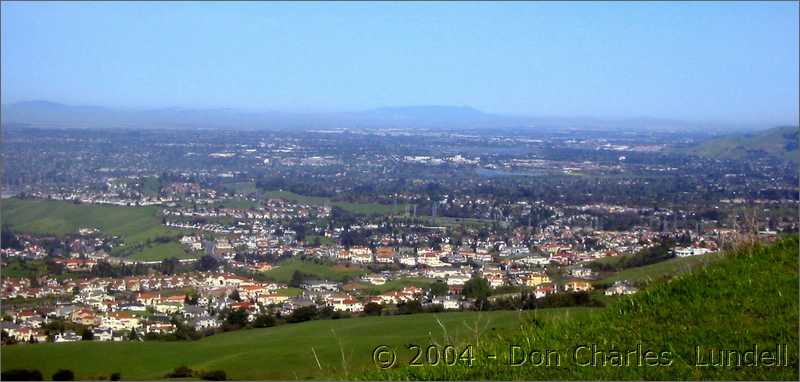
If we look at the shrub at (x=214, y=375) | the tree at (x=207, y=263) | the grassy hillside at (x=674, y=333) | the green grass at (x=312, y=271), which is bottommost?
the green grass at (x=312, y=271)

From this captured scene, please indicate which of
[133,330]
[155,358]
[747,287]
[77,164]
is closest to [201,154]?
[77,164]

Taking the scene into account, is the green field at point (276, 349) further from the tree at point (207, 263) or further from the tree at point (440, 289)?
the tree at point (207, 263)

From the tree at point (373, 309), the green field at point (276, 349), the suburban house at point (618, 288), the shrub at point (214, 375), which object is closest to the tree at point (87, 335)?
the green field at point (276, 349)

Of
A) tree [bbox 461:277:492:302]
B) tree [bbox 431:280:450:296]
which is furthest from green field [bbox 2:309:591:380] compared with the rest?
tree [bbox 431:280:450:296]

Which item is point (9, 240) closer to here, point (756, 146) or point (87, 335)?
point (87, 335)

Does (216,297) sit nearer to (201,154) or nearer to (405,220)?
(405,220)
